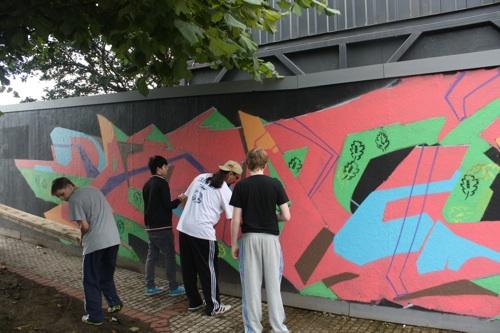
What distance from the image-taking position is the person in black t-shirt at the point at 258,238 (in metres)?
3.94

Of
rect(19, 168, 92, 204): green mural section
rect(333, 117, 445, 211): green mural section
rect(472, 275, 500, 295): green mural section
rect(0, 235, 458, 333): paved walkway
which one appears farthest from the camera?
rect(19, 168, 92, 204): green mural section

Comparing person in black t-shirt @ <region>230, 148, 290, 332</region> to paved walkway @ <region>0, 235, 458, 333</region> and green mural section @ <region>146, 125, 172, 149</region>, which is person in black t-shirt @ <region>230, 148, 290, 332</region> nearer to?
paved walkway @ <region>0, 235, 458, 333</region>

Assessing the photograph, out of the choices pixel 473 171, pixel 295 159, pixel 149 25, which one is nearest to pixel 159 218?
pixel 295 159

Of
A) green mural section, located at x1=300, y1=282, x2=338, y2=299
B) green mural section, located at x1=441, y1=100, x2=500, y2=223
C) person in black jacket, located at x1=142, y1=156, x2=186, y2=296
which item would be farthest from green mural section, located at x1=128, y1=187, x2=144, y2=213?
green mural section, located at x1=441, y1=100, x2=500, y2=223

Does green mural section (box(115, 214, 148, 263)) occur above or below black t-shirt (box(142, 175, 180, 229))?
below

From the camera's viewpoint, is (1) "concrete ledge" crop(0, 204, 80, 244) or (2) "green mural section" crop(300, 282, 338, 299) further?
(1) "concrete ledge" crop(0, 204, 80, 244)

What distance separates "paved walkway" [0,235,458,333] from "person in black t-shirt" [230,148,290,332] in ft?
1.59

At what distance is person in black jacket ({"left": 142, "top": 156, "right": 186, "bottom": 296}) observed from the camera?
536cm

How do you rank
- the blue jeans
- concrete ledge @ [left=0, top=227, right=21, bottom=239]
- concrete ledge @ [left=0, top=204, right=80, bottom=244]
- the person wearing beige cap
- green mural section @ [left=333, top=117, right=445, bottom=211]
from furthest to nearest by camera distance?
1. concrete ledge @ [left=0, top=227, right=21, bottom=239]
2. concrete ledge @ [left=0, top=204, right=80, bottom=244]
3. the blue jeans
4. the person wearing beige cap
5. green mural section @ [left=333, top=117, right=445, bottom=211]

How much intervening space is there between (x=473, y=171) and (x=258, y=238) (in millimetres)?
2106

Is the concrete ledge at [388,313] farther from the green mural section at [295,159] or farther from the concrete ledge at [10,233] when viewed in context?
the concrete ledge at [10,233]

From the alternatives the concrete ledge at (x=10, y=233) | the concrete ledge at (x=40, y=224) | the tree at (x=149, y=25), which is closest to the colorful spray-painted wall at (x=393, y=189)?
the tree at (x=149, y=25)

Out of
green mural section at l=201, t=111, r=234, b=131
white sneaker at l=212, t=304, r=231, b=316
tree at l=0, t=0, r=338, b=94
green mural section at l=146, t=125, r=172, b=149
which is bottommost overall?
white sneaker at l=212, t=304, r=231, b=316

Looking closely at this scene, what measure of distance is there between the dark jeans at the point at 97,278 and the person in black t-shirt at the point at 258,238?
1.55 meters
